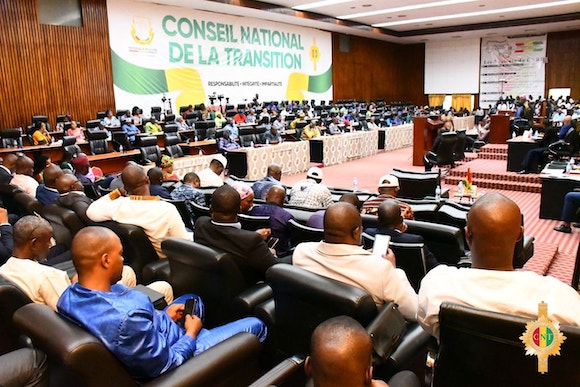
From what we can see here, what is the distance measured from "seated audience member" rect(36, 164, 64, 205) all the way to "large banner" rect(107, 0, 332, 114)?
9.48m

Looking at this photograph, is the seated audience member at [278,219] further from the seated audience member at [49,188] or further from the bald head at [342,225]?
the seated audience member at [49,188]

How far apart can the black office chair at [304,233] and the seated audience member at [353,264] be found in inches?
35.8

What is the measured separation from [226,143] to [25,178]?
215 inches

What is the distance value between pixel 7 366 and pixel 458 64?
84.0 ft

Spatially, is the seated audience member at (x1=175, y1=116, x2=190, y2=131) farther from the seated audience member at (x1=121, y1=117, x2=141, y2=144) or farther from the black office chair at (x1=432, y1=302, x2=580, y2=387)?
the black office chair at (x1=432, y1=302, x2=580, y2=387)

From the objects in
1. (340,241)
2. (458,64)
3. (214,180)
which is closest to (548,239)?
(214,180)

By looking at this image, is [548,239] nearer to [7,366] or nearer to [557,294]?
[557,294]

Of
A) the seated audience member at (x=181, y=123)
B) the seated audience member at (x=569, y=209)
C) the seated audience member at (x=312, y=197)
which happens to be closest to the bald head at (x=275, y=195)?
the seated audience member at (x=312, y=197)

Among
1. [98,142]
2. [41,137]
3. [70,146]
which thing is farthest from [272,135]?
[41,137]

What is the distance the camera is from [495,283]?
153 centimetres

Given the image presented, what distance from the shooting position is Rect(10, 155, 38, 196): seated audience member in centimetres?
526

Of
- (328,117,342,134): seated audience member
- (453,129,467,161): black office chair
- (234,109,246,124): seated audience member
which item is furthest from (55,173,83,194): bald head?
(234,109,246,124): seated audience member

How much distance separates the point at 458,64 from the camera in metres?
24.2

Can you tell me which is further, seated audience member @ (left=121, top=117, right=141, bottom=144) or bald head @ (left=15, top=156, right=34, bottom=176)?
seated audience member @ (left=121, top=117, right=141, bottom=144)
